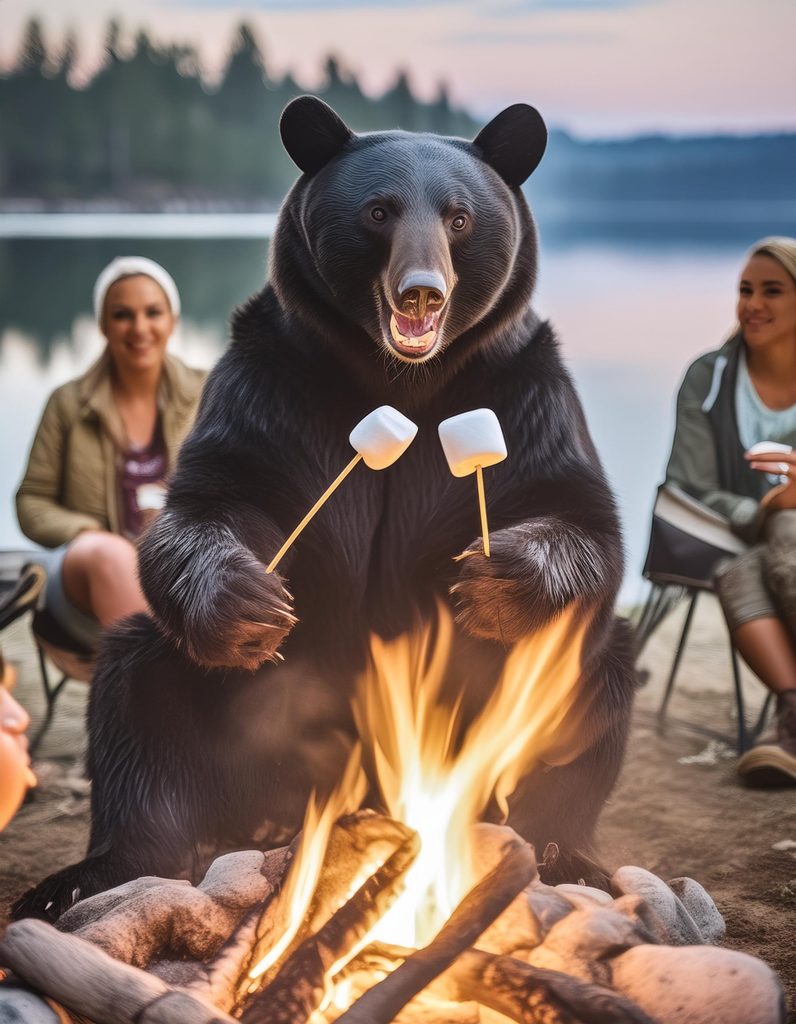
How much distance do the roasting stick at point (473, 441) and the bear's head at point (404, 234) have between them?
14 centimetres

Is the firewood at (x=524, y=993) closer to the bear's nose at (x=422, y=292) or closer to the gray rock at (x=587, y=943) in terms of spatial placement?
the gray rock at (x=587, y=943)

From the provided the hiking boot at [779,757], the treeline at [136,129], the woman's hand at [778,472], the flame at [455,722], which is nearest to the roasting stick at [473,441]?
the flame at [455,722]

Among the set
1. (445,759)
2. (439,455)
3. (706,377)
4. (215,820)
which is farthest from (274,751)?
(706,377)

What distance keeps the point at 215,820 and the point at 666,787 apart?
1.76m

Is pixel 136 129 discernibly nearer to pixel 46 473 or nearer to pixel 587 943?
pixel 46 473

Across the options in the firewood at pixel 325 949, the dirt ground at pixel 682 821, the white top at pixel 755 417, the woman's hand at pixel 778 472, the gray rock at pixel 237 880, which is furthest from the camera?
the white top at pixel 755 417

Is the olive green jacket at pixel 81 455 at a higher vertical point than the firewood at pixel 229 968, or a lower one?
higher

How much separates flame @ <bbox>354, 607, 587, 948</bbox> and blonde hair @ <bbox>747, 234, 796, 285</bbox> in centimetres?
195

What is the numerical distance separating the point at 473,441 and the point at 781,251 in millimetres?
2140

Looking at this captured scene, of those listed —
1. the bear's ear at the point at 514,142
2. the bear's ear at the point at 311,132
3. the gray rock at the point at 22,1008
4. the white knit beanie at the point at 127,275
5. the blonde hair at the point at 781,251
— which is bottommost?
the gray rock at the point at 22,1008

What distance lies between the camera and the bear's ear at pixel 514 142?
229cm

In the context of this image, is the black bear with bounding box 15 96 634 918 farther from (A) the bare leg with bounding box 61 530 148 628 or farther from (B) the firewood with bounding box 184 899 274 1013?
(A) the bare leg with bounding box 61 530 148 628

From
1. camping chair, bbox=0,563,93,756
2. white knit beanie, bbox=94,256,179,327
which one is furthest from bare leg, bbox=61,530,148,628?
white knit beanie, bbox=94,256,179,327

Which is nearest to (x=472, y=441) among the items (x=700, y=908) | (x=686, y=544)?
(x=700, y=908)
